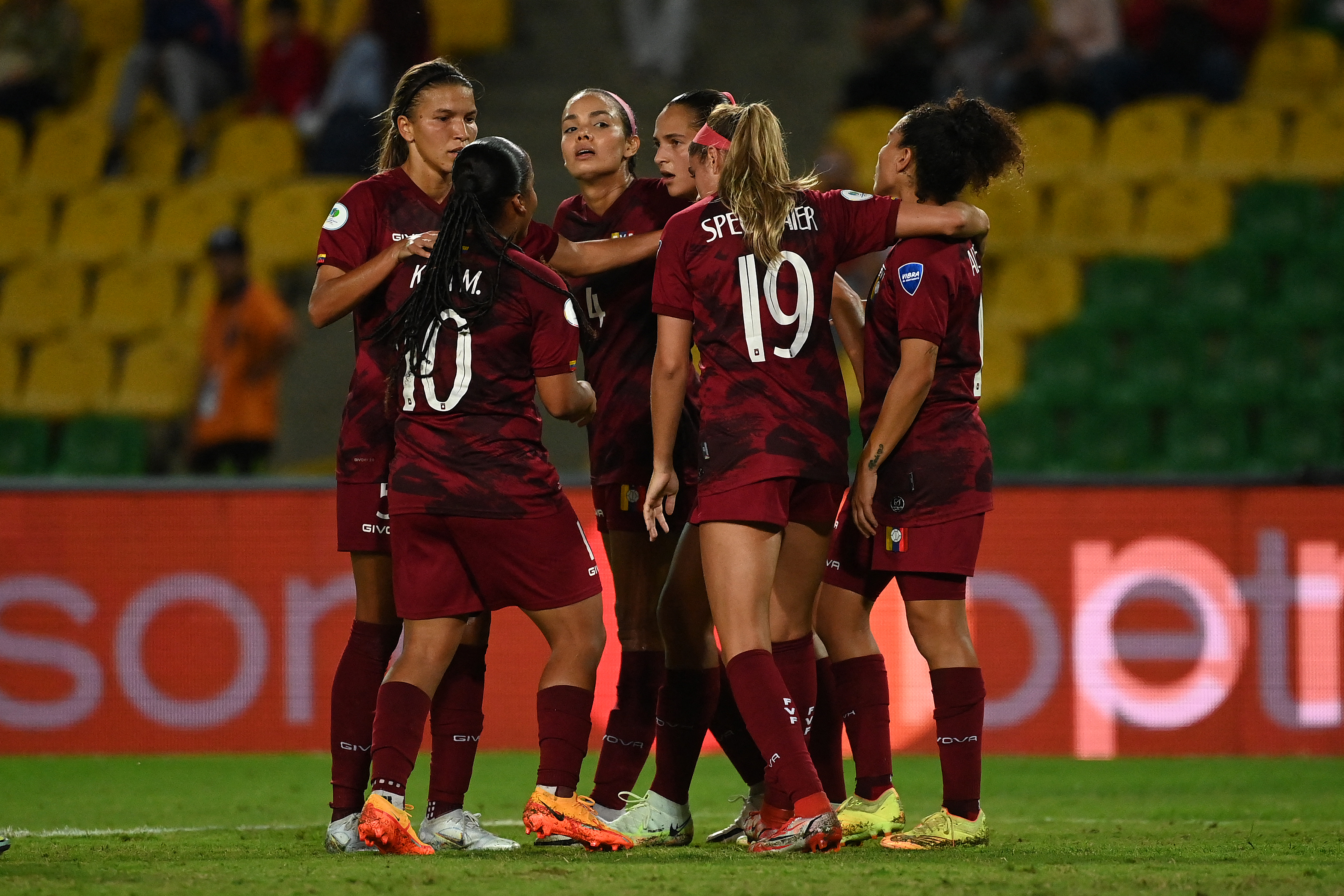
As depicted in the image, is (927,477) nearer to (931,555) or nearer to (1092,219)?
(931,555)

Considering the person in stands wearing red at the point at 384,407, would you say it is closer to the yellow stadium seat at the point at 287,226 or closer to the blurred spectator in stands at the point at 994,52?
the yellow stadium seat at the point at 287,226

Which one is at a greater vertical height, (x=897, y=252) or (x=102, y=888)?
(x=897, y=252)

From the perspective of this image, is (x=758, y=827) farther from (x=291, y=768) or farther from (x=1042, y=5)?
(x=1042, y=5)

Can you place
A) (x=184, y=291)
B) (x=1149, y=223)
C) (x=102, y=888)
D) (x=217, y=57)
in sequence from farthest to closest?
(x=217, y=57), (x=184, y=291), (x=1149, y=223), (x=102, y=888)

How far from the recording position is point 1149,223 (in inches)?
396

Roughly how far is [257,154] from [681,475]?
24.8 feet

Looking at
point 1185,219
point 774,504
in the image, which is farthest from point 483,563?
point 1185,219

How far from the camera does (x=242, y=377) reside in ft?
29.7

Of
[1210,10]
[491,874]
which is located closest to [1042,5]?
[1210,10]

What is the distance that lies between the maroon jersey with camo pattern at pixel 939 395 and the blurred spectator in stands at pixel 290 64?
806cm

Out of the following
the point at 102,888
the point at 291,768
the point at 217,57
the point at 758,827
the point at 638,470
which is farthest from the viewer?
the point at 217,57

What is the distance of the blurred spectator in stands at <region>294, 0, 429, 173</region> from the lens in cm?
1109

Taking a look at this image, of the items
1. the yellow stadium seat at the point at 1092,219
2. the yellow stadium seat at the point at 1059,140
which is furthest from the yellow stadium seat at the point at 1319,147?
the yellow stadium seat at the point at 1059,140

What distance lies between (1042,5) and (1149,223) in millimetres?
2151
